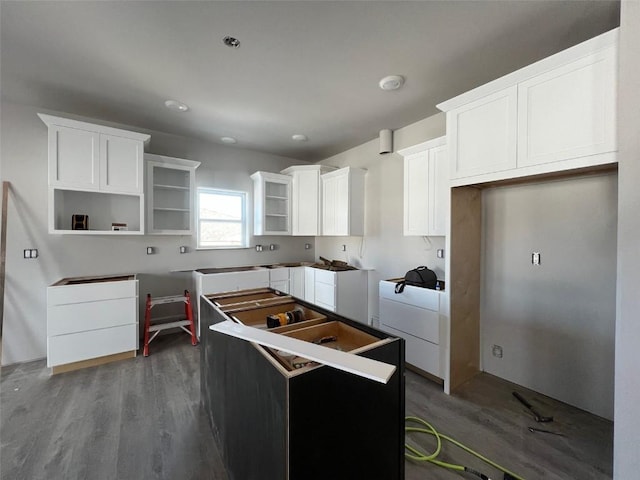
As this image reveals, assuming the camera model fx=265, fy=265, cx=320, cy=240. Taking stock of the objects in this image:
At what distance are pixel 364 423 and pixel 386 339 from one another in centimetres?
35

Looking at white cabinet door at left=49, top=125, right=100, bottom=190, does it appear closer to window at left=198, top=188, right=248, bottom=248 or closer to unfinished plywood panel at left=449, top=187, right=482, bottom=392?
window at left=198, top=188, right=248, bottom=248

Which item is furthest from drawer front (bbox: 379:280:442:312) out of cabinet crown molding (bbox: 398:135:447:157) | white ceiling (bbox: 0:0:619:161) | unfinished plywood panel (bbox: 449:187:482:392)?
white ceiling (bbox: 0:0:619:161)

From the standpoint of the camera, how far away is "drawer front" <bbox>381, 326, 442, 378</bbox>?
2520mm

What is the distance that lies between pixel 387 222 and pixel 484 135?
1.75 meters

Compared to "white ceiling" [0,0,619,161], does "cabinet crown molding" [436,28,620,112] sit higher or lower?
lower

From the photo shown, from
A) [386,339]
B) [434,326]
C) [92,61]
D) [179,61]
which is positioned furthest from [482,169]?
[92,61]

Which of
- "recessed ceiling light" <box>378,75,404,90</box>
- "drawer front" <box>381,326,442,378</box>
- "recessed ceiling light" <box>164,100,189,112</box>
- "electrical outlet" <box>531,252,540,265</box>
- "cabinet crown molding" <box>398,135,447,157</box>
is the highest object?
"recessed ceiling light" <box>378,75,404,90</box>

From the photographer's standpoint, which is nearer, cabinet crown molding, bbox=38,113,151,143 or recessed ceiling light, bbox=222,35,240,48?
recessed ceiling light, bbox=222,35,240,48

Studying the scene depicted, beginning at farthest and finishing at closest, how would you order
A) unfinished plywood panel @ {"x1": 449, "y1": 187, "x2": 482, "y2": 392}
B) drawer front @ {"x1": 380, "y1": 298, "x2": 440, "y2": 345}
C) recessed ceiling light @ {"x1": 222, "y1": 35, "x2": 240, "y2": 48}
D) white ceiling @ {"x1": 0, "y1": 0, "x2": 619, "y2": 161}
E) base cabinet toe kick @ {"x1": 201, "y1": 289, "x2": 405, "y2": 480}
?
drawer front @ {"x1": 380, "y1": 298, "x2": 440, "y2": 345} < unfinished plywood panel @ {"x1": 449, "y1": 187, "x2": 482, "y2": 392} < recessed ceiling light @ {"x1": 222, "y1": 35, "x2": 240, "y2": 48} < white ceiling @ {"x1": 0, "y1": 0, "x2": 619, "y2": 161} < base cabinet toe kick @ {"x1": 201, "y1": 289, "x2": 405, "y2": 480}

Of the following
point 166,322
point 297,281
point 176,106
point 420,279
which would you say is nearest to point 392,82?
point 420,279


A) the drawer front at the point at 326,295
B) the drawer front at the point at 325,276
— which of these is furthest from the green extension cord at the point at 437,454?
the drawer front at the point at 325,276

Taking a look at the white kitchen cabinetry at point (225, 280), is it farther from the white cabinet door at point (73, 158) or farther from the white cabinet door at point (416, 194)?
the white cabinet door at point (416, 194)

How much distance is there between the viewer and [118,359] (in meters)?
3.00

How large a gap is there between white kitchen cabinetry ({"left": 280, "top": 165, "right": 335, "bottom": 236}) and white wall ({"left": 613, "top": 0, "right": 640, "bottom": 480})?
11.0ft
